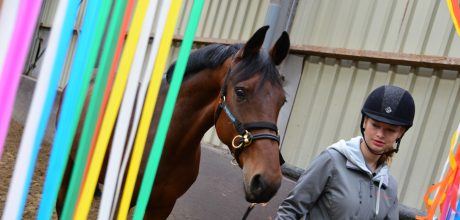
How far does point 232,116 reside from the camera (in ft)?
5.98

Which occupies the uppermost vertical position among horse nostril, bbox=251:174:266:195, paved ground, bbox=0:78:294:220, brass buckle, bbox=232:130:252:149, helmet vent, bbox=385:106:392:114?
helmet vent, bbox=385:106:392:114

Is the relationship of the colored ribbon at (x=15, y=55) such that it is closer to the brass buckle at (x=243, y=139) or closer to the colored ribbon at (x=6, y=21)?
the colored ribbon at (x=6, y=21)

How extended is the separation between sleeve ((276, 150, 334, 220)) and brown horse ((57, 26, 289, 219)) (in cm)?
16

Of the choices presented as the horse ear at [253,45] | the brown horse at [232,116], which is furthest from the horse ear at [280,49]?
the horse ear at [253,45]

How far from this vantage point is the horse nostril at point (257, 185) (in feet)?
5.16

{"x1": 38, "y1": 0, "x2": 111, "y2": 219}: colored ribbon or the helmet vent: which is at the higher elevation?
the helmet vent

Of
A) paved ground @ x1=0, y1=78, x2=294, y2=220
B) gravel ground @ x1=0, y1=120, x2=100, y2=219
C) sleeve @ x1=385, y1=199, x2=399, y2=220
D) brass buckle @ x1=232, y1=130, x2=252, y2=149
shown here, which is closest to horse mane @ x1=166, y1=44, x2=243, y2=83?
brass buckle @ x1=232, y1=130, x2=252, y2=149

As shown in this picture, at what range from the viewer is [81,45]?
0.72m

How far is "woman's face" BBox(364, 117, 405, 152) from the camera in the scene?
65.4 inches

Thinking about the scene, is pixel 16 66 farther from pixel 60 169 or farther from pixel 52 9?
pixel 52 9

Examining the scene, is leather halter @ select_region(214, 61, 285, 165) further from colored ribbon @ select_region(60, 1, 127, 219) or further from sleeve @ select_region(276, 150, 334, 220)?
colored ribbon @ select_region(60, 1, 127, 219)

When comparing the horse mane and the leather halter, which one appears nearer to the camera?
the leather halter

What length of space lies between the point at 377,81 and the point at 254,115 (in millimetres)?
2066

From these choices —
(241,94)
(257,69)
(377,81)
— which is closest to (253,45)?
(257,69)
